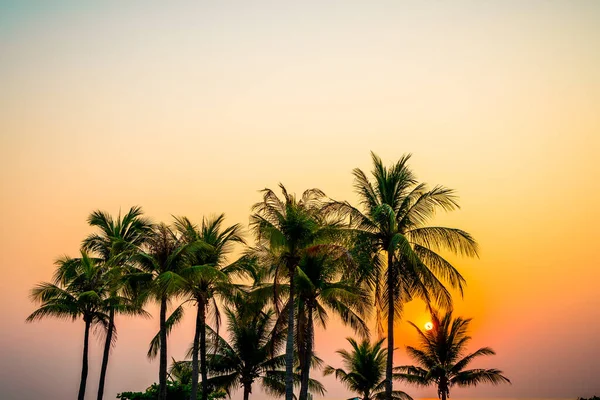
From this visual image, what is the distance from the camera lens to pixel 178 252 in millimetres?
39469

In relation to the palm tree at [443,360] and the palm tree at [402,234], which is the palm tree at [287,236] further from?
the palm tree at [443,360]

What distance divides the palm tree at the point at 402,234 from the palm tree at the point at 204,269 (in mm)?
8127

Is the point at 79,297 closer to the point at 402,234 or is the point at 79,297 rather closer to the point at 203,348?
the point at 203,348

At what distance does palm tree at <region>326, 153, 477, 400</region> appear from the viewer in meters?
37.9

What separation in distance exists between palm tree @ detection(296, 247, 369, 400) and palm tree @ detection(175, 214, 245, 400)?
4571 millimetres

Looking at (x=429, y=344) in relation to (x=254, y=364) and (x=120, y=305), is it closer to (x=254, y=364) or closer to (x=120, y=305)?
(x=254, y=364)

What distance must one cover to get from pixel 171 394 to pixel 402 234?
19844 millimetres

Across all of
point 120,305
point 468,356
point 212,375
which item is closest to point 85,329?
point 120,305

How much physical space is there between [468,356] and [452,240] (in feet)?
75.9

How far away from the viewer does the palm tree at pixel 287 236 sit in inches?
1367

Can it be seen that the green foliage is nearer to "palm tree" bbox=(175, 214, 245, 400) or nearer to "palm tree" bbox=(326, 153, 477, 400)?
"palm tree" bbox=(175, 214, 245, 400)

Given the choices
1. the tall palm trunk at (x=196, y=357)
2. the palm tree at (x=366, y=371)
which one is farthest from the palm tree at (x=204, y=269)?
the palm tree at (x=366, y=371)

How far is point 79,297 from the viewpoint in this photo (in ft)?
150

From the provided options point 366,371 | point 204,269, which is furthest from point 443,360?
point 204,269
